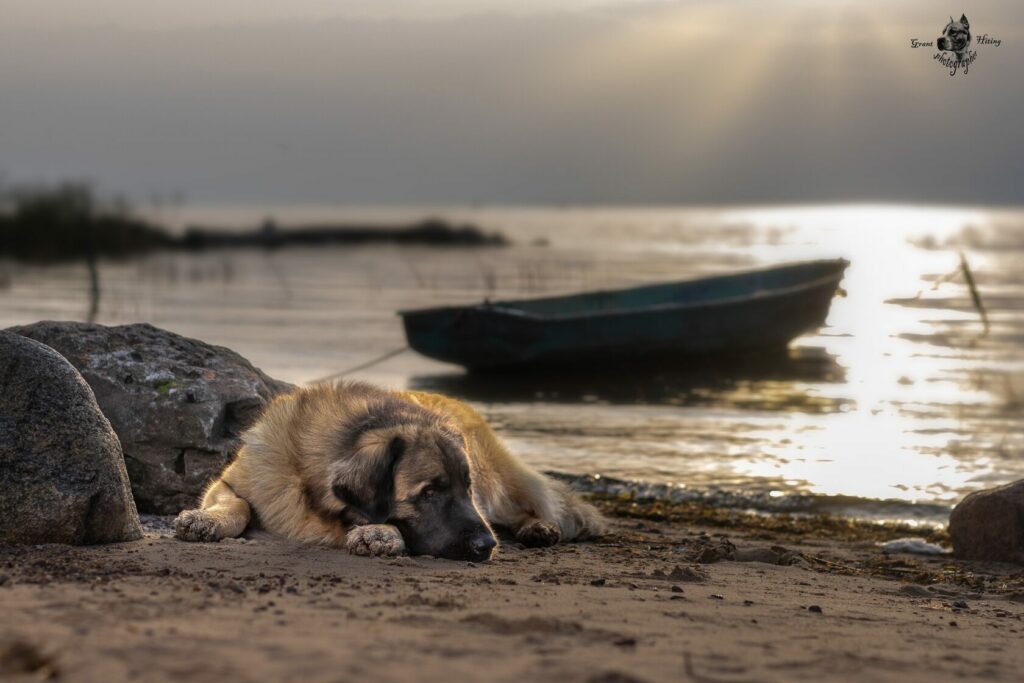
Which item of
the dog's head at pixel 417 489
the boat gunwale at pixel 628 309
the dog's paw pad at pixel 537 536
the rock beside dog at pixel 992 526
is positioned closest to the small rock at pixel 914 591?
the rock beside dog at pixel 992 526

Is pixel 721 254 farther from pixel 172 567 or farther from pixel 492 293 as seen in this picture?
pixel 172 567

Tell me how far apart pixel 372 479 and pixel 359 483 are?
0.26 ft

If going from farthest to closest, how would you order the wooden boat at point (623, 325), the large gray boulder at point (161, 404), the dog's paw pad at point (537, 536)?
the wooden boat at point (623, 325) → the large gray boulder at point (161, 404) → the dog's paw pad at point (537, 536)

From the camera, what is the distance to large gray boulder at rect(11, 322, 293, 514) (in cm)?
851

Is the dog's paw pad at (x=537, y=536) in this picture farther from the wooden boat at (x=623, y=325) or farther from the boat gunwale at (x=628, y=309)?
the wooden boat at (x=623, y=325)

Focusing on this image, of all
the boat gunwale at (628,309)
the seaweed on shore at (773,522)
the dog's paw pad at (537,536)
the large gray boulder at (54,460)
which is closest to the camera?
the large gray boulder at (54,460)

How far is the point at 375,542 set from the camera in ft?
20.2

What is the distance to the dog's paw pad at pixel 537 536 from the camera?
770 centimetres

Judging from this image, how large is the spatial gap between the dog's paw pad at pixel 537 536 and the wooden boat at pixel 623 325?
12.6m

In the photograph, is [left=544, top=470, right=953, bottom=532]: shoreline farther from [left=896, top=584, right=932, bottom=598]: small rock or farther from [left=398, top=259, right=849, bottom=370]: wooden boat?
[left=398, top=259, right=849, bottom=370]: wooden boat

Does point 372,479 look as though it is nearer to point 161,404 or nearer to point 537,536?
point 537,536

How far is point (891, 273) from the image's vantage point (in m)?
59.1

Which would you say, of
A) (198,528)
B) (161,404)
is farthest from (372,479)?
(161,404)

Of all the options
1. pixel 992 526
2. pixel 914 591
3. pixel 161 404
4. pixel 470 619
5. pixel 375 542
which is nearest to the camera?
pixel 470 619
